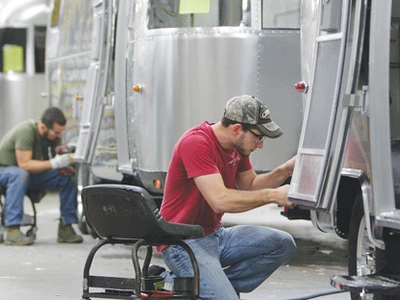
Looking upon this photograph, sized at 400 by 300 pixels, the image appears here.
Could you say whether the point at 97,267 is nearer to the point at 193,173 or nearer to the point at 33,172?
the point at 33,172

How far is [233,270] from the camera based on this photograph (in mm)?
6867

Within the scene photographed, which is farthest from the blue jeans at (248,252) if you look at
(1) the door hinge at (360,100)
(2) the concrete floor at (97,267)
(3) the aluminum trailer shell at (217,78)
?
(3) the aluminum trailer shell at (217,78)

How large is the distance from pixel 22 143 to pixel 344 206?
5690 mm

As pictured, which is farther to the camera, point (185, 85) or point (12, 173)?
point (12, 173)

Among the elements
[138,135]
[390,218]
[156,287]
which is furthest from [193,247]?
[138,135]

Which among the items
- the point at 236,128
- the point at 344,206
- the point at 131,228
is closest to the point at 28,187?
the point at 344,206

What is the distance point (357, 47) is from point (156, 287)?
1.79 meters

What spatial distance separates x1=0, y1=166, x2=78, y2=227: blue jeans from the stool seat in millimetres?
6215

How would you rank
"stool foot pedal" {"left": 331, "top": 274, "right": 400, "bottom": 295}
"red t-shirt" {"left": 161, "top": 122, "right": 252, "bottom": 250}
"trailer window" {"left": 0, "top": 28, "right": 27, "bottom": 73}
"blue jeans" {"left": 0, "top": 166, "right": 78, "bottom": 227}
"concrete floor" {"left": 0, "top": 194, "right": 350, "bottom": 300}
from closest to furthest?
"stool foot pedal" {"left": 331, "top": 274, "right": 400, "bottom": 295} → "red t-shirt" {"left": 161, "top": 122, "right": 252, "bottom": 250} → "concrete floor" {"left": 0, "top": 194, "right": 350, "bottom": 300} → "blue jeans" {"left": 0, "top": 166, "right": 78, "bottom": 227} → "trailer window" {"left": 0, "top": 28, "right": 27, "bottom": 73}

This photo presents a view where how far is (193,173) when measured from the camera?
6469 millimetres

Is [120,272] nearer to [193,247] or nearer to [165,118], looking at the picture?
[165,118]

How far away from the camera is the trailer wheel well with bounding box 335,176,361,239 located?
7.57 meters

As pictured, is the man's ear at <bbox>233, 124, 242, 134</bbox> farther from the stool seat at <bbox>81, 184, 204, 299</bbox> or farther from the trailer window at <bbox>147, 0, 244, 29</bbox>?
the trailer window at <bbox>147, 0, 244, 29</bbox>

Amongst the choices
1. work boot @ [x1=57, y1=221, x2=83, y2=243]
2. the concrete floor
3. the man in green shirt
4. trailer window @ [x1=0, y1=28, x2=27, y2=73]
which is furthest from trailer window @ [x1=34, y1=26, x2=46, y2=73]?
work boot @ [x1=57, y1=221, x2=83, y2=243]
